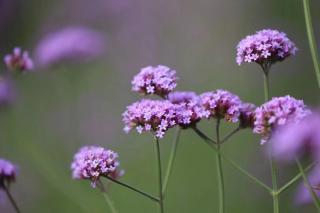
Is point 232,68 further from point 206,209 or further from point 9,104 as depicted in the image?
point 9,104

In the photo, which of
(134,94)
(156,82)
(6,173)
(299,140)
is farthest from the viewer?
(134,94)

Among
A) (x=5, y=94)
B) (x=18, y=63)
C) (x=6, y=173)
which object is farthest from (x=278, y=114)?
(x=5, y=94)

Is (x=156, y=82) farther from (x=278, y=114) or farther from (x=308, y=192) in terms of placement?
(x=308, y=192)

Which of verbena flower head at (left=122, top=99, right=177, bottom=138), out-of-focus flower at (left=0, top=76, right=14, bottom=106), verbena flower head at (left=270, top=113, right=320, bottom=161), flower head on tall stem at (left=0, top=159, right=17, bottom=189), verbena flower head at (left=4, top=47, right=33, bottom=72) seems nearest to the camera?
verbena flower head at (left=270, top=113, right=320, bottom=161)

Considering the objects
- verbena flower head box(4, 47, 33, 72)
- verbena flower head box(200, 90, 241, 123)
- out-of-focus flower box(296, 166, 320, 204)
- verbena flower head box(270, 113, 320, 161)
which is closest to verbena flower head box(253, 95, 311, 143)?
verbena flower head box(270, 113, 320, 161)

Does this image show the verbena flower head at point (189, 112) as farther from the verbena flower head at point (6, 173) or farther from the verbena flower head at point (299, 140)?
the verbena flower head at point (6, 173)

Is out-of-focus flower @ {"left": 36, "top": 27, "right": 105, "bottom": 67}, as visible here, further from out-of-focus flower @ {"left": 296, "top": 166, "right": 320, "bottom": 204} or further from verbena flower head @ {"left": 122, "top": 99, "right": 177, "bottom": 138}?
verbena flower head @ {"left": 122, "top": 99, "right": 177, "bottom": 138}

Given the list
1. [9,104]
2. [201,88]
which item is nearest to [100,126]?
[201,88]

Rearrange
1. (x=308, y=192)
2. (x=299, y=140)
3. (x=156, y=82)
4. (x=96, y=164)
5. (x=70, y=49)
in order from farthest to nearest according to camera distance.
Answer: (x=70, y=49), (x=308, y=192), (x=156, y=82), (x=96, y=164), (x=299, y=140)
